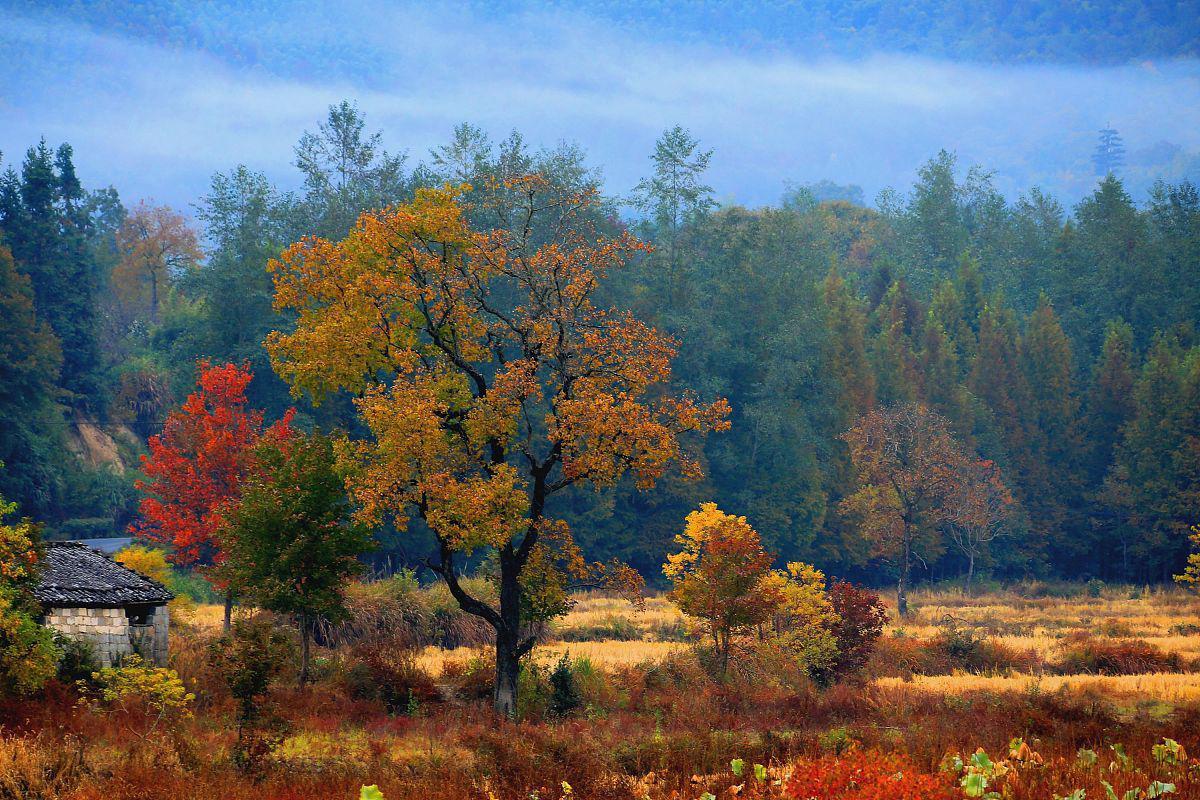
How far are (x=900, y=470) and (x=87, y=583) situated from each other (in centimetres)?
4737

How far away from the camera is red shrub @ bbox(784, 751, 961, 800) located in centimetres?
1570

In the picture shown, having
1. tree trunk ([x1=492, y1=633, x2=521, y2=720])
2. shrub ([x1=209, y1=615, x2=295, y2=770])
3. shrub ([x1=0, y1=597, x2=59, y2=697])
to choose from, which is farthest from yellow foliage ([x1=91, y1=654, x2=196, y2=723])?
tree trunk ([x1=492, y1=633, x2=521, y2=720])

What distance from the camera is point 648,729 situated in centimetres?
2567

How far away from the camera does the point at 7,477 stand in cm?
5847

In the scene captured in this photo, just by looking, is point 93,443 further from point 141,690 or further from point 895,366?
point 895,366

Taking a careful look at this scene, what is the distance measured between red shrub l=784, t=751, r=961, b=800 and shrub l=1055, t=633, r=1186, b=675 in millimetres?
21655

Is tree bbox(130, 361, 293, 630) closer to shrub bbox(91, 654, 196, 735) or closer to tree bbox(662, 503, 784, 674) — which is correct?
tree bbox(662, 503, 784, 674)

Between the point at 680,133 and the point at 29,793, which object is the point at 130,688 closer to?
the point at 29,793

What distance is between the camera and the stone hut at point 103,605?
27547 mm

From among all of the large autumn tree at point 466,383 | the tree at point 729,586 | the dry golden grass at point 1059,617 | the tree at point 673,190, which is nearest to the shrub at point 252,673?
the large autumn tree at point 466,383

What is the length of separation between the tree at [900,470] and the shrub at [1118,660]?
22732 mm

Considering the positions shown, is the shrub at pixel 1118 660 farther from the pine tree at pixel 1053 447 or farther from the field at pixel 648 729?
the pine tree at pixel 1053 447

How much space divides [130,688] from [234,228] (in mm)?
59110

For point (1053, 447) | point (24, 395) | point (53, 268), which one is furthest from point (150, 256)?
point (1053, 447)
